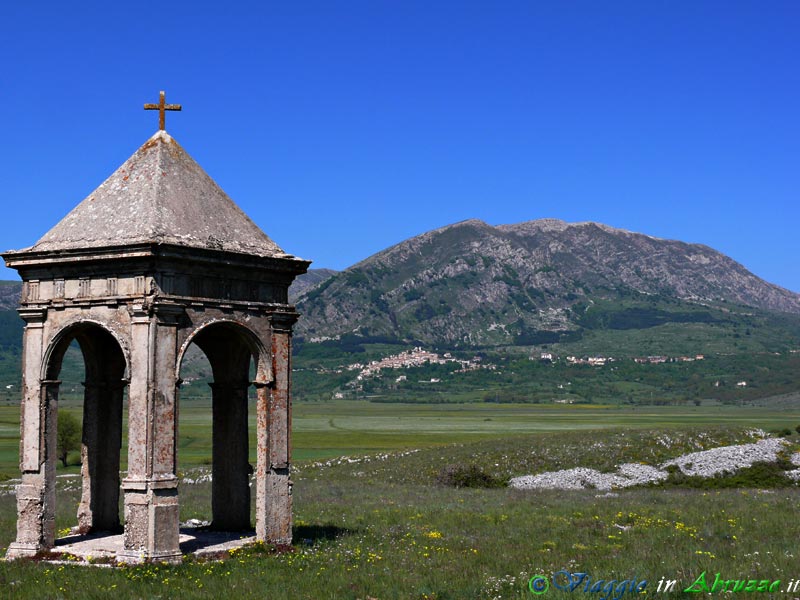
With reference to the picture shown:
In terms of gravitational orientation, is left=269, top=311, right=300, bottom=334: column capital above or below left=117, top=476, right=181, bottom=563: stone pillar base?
above

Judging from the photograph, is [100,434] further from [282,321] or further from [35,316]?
[282,321]

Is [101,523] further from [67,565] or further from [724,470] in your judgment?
[724,470]

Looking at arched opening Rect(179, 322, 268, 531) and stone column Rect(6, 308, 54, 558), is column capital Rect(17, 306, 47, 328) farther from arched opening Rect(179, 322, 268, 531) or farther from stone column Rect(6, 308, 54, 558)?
arched opening Rect(179, 322, 268, 531)

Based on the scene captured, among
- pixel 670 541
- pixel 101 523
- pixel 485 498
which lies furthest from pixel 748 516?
pixel 101 523

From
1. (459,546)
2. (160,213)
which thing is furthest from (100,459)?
(459,546)

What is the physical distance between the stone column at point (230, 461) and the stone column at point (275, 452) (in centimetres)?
250

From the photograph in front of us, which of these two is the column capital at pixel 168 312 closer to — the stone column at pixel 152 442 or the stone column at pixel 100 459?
the stone column at pixel 152 442

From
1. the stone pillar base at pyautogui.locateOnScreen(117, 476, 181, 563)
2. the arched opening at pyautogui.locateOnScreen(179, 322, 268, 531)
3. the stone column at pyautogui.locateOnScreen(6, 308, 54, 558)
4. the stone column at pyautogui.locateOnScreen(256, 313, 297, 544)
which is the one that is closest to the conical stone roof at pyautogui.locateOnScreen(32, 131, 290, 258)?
the stone column at pyautogui.locateOnScreen(6, 308, 54, 558)

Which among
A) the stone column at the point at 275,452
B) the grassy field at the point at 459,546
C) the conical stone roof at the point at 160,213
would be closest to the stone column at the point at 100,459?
the grassy field at the point at 459,546

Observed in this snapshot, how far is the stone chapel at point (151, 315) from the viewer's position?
20062 millimetres

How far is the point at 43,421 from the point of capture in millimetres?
21391

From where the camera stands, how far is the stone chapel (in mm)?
20062

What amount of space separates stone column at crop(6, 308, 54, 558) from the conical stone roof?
214 cm

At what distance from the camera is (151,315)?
20219 mm
